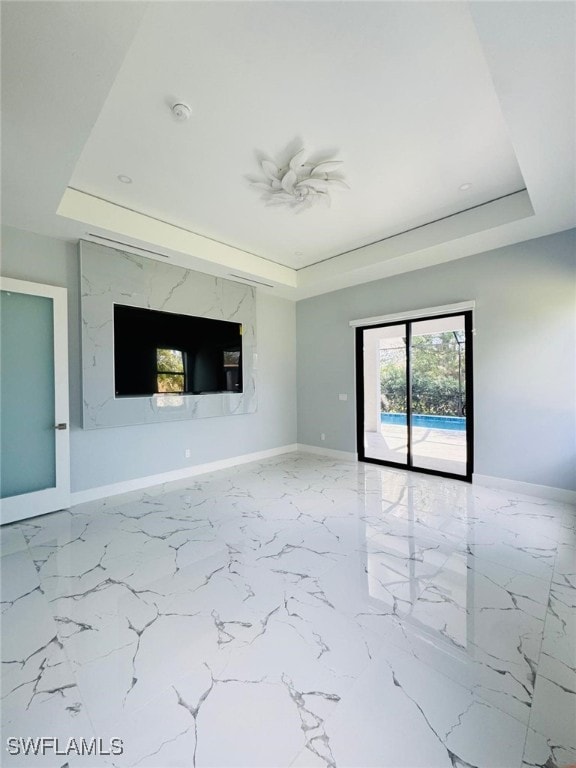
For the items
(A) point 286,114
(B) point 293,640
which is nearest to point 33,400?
(B) point 293,640

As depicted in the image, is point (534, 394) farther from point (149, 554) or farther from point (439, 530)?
point (149, 554)

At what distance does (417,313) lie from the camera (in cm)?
448

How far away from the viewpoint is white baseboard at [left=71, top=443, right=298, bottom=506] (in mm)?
3621

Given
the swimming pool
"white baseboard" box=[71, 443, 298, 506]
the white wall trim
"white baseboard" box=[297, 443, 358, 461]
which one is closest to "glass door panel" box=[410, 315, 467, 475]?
the swimming pool

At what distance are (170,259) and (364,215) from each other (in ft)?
8.04

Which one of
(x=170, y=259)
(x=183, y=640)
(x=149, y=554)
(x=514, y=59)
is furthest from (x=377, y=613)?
(x=170, y=259)

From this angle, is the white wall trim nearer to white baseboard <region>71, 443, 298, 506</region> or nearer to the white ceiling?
the white ceiling

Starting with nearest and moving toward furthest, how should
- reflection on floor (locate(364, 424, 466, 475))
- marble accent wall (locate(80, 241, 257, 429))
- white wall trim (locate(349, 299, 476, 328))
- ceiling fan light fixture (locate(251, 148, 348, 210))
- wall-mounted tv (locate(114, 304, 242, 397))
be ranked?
ceiling fan light fixture (locate(251, 148, 348, 210)) → marble accent wall (locate(80, 241, 257, 429)) → wall-mounted tv (locate(114, 304, 242, 397)) → white wall trim (locate(349, 299, 476, 328)) → reflection on floor (locate(364, 424, 466, 475))

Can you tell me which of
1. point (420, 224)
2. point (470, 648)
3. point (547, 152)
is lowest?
point (470, 648)

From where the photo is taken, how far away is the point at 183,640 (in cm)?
166

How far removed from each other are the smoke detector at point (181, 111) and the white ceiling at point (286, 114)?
0.15 feet

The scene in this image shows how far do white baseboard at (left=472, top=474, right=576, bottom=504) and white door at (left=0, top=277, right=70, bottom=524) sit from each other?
195 inches

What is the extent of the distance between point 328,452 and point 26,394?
4355 millimetres

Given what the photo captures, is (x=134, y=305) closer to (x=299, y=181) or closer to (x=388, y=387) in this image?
(x=299, y=181)
